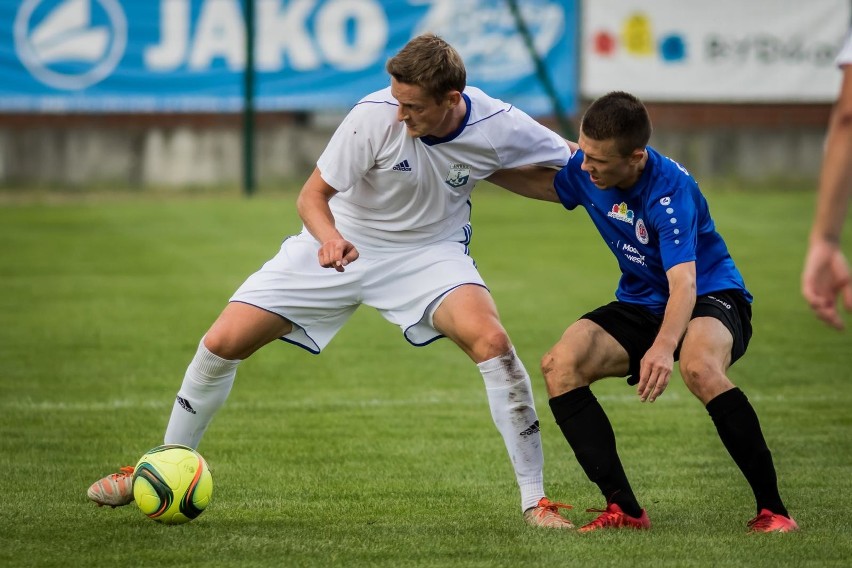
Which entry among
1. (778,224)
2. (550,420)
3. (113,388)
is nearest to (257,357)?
(113,388)

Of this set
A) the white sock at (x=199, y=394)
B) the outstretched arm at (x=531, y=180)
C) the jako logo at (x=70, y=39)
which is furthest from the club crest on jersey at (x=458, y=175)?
the jako logo at (x=70, y=39)

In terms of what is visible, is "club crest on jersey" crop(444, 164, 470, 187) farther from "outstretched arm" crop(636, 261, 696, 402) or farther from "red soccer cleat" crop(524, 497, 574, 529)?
"red soccer cleat" crop(524, 497, 574, 529)

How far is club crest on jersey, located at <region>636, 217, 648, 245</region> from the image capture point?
17.9ft

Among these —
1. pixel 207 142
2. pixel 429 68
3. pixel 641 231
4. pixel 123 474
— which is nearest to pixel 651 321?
pixel 641 231

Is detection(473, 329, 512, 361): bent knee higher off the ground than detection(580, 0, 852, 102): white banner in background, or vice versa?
detection(473, 329, 512, 361): bent knee

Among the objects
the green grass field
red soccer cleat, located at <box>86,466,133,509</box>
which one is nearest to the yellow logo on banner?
the green grass field

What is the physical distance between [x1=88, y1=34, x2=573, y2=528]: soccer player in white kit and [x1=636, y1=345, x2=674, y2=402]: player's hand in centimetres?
74

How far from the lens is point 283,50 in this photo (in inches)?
767

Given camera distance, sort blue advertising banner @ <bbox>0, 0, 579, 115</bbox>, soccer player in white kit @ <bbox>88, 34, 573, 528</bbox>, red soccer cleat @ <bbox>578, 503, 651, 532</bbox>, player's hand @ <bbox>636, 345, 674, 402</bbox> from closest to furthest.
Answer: player's hand @ <bbox>636, 345, 674, 402</bbox> → red soccer cleat @ <bbox>578, 503, 651, 532</bbox> → soccer player in white kit @ <bbox>88, 34, 573, 528</bbox> → blue advertising banner @ <bbox>0, 0, 579, 115</bbox>

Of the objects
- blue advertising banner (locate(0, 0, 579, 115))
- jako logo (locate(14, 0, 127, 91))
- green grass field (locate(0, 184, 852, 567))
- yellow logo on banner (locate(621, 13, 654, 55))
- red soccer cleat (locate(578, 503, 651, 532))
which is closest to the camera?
green grass field (locate(0, 184, 852, 567))

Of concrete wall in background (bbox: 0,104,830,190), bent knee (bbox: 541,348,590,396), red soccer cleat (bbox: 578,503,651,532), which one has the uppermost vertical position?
bent knee (bbox: 541,348,590,396)

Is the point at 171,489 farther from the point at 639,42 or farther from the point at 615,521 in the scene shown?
the point at 639,42

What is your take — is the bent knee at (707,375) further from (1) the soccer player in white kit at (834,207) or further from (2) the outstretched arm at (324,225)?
(1) the soccer player in white kit at (834,207)

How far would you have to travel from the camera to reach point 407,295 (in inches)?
232
